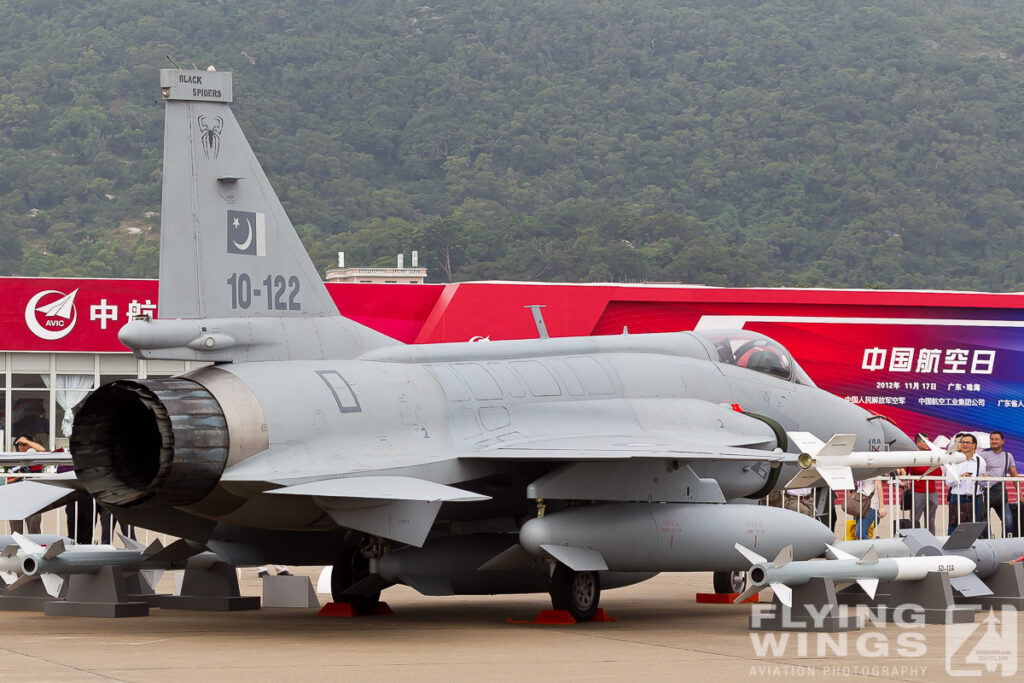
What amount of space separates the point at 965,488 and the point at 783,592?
18.9ft

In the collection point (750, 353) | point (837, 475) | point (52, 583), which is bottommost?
point (52, 583)

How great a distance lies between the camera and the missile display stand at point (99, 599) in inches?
534

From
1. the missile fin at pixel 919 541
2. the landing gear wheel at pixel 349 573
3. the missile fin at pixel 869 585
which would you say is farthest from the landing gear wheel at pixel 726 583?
the landing gear wheel at pixel 349 573

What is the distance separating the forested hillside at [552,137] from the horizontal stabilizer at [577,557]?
71.1m

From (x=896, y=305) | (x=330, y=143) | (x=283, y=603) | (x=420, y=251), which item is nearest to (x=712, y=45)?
(x=330, y=143)

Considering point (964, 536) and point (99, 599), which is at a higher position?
point (964, 536)

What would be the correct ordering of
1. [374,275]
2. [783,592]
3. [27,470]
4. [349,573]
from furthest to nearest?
[374,275]
[27,470]
[349,573]
[783,592]

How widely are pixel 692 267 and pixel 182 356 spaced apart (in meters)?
73.2

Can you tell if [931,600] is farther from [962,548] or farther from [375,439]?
[375,439]

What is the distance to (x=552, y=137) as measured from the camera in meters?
106

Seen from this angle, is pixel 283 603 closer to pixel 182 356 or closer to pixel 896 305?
pixel 182 356

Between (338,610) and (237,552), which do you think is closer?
(237,552)

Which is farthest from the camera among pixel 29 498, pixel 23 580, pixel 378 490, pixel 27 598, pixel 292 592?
pixel 292 592

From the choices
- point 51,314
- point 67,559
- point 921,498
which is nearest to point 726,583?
point 921,498
